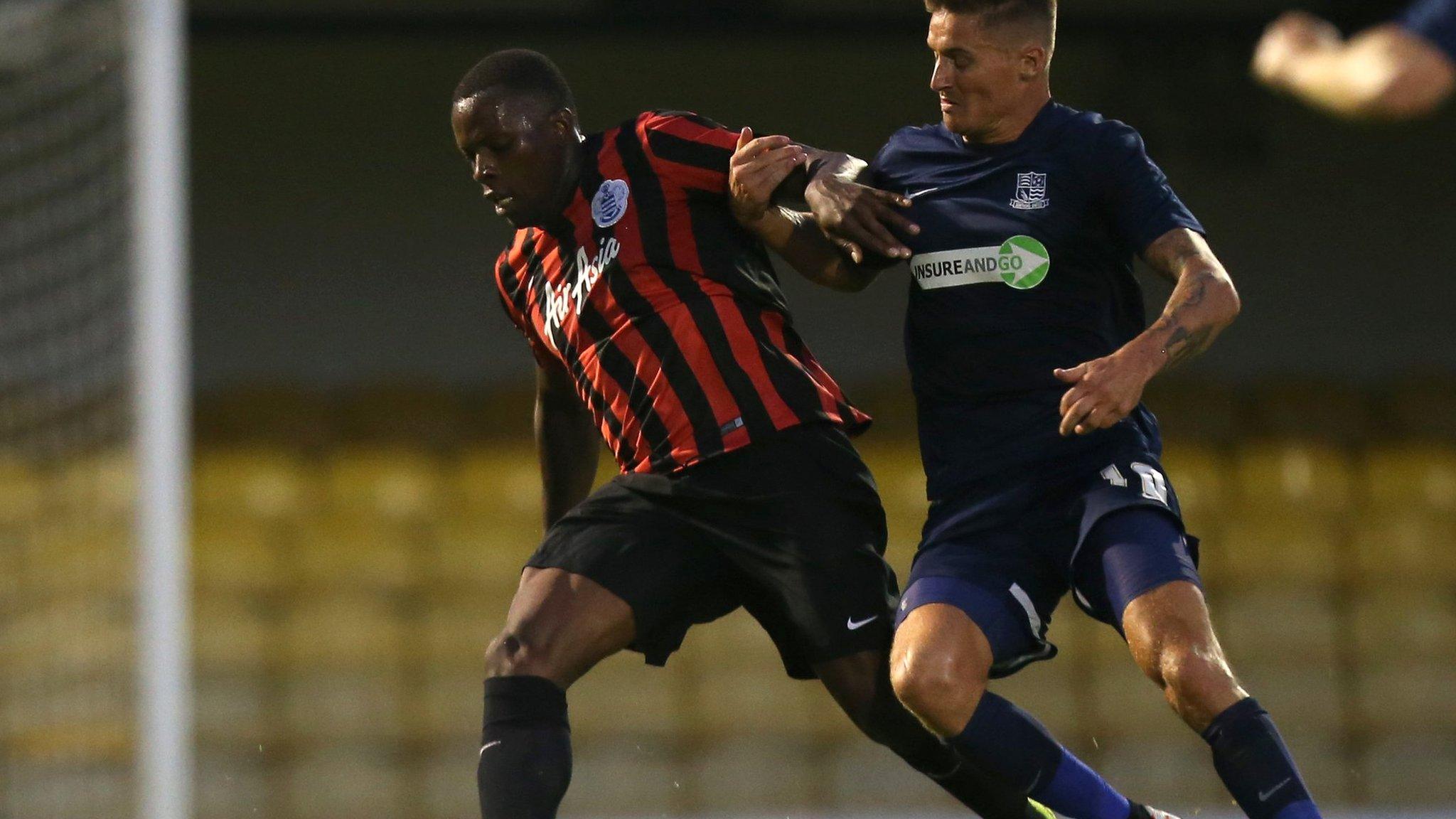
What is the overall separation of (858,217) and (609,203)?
551 mm

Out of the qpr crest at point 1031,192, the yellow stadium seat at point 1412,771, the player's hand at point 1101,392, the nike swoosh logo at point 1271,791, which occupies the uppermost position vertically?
the qpr crest at point 1031,192

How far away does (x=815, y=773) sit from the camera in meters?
8.22

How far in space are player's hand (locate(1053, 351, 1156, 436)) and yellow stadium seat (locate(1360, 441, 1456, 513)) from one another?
603 cm

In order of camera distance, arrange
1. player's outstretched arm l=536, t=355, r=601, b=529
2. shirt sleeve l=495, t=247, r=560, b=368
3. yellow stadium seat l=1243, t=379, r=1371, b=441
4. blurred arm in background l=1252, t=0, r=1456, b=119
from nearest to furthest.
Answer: blurred arm in background l=1252, t=0, r=1456, b=119
shirt sleeve l=495, t=247, r=560, b=368
player's outstretched arm l=536, t=355, r=601, b=529
yellow stadium seat l=1243, t=379, r=1371, b=441

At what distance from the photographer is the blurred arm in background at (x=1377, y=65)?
254cm

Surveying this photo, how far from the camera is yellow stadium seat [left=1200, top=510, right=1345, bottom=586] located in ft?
27.8

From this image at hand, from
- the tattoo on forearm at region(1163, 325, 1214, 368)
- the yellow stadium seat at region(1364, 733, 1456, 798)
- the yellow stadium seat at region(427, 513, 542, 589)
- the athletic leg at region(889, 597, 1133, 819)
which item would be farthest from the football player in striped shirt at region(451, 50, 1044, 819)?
the yellow stadium seat at region(1364, 733, 1456, 798)

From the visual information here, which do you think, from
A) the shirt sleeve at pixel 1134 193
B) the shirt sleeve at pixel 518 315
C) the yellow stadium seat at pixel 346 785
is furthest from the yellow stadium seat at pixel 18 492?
the shirt sleeve at pixel 1134 193

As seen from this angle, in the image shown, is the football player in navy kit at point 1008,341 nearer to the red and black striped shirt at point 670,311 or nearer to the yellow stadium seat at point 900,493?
the red and black striped shirt at point 670,311

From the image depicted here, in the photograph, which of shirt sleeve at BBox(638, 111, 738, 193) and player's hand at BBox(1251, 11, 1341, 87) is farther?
shirt sleeve at BBox(638, 111, 738, 193)

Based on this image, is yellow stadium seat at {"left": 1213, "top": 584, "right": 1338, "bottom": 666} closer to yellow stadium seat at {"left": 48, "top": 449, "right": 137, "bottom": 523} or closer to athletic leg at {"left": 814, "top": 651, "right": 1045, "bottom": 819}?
yellow stadium seat at {"left": 48, "top": 449, "right": 137, "bottom": 523}

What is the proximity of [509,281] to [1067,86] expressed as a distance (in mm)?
6100

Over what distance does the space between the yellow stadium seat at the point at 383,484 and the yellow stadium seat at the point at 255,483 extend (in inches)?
4.0

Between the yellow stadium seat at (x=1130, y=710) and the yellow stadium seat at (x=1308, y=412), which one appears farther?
the yellow stadium seat at (x=1308, y=412)
